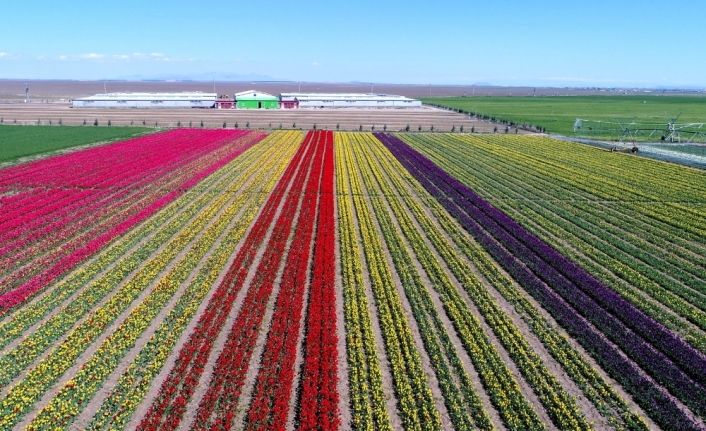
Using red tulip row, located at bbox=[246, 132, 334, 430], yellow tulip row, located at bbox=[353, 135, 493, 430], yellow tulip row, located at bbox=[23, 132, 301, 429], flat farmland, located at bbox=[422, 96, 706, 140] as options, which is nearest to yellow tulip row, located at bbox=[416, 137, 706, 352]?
yellow tulip row, located at bbox=[353, 135, 493, 430]

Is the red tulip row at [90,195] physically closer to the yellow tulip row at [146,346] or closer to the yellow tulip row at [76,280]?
the yellow tulip row at [76,280]

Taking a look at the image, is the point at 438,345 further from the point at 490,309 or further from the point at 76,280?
the point at 76,280

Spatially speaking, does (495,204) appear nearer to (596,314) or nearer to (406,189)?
(406,189)

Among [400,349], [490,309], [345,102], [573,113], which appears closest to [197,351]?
[400,349]

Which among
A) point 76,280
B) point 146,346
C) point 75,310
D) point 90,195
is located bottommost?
point 146,346

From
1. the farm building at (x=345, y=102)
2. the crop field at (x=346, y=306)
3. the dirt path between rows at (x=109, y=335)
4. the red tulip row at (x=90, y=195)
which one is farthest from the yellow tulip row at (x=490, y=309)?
the farm building at (x=345, y=102)
